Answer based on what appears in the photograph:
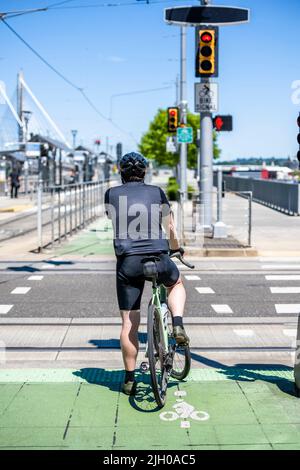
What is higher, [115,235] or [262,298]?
[115,235]

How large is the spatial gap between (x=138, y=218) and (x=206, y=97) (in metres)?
12.2

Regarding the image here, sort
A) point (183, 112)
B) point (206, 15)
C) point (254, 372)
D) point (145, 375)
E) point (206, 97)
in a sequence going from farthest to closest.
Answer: point (183, 112) → point (206, 97) → point (206, 15) → point (254, 372) → point (145, 375)

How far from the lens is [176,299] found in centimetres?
549

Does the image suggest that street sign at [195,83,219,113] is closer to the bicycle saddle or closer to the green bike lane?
the green bike lane

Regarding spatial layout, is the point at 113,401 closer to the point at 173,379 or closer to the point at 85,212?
the point at 173,379

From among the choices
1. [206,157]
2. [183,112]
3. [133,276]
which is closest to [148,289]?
[133,276]

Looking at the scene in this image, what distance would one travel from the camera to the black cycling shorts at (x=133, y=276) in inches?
205

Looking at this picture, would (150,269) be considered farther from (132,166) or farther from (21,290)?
(21,290)

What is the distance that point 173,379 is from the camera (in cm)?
598

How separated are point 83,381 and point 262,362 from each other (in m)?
1.77

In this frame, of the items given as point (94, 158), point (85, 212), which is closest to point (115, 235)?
point (85, 212)

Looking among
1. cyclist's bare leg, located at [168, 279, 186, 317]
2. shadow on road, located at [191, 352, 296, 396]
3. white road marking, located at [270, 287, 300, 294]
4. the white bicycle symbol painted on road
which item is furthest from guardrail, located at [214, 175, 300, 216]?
the white bicycle symbol painted on road

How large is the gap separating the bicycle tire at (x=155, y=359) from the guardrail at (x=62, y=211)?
9986mm

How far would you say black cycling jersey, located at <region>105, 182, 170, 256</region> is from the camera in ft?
17.1
